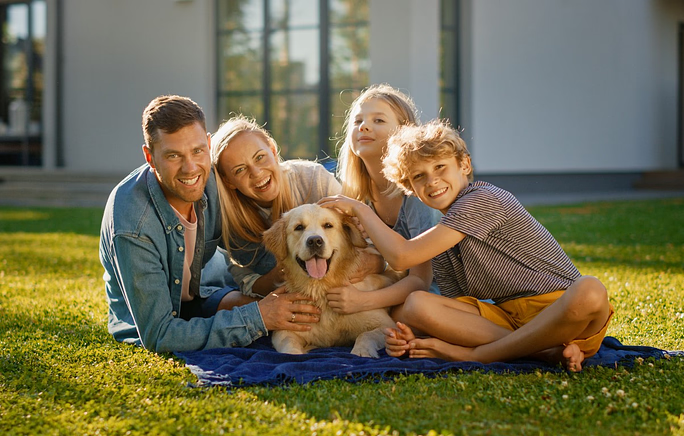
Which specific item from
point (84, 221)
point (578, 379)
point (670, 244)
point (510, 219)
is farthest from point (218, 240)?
point (84, 221)

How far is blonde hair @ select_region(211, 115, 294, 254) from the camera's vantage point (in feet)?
15.3

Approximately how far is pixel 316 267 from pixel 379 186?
3.59ft

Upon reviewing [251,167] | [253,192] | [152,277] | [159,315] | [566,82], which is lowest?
[159,315]

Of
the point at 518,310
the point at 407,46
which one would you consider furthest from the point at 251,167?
the point at 407,46

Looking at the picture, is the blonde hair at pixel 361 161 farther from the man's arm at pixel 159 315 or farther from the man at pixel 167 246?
the man's arm at pixel 159 315

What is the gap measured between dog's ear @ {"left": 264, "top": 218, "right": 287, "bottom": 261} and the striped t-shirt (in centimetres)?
107

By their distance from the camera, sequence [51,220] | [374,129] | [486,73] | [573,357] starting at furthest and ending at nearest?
[486,73]
[51,220]
[374,129]
[573,357]

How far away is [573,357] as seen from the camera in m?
3.52

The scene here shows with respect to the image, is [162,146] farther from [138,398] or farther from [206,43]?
[206,43]

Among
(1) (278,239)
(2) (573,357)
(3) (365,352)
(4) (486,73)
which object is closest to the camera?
(2) (573,357)

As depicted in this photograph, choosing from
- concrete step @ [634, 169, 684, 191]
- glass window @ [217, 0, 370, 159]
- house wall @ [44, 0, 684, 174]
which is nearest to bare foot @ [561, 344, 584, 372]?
house wall @ [44, 0, 684, 174]

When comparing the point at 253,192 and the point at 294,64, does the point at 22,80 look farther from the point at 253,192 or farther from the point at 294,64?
the point at 253,192

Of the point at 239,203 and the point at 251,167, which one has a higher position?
the point at 251,167

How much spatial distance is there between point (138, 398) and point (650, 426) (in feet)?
7.37
